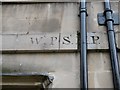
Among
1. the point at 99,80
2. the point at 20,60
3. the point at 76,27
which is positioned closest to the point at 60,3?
the point at 76,27

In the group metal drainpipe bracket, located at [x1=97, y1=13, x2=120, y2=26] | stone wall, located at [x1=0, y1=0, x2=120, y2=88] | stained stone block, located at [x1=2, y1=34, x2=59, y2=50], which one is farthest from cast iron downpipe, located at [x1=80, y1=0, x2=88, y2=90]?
stained stone block, located at [x1=2, y1=34, x2=59, y2=50]

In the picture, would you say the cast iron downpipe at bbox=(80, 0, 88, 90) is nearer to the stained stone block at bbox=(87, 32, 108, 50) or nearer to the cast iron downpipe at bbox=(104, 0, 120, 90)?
the stained stone block at bbox=(87, 32, 108, 50)

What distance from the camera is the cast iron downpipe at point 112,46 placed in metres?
3.36

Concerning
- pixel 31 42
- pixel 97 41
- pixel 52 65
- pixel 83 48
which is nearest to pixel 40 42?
pixel 31 42

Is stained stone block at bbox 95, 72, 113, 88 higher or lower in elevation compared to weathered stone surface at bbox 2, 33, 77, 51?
lower

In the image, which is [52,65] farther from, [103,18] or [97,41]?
[103,18]

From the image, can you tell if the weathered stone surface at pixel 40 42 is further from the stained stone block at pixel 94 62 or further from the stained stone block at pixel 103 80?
the stained stone block at pixel 103 80

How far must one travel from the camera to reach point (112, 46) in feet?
11.8

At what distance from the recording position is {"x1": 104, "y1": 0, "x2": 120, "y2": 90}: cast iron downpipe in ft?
11.0

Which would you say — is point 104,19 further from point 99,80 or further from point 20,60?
point 20,60

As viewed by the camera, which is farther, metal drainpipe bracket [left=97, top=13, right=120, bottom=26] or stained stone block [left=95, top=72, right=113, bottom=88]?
metal drainpipe bracket [left=97, top=13, right=120, bottom=26]

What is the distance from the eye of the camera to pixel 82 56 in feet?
11.6

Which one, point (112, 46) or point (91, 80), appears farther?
point (112, 46)

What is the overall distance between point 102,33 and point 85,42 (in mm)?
325
